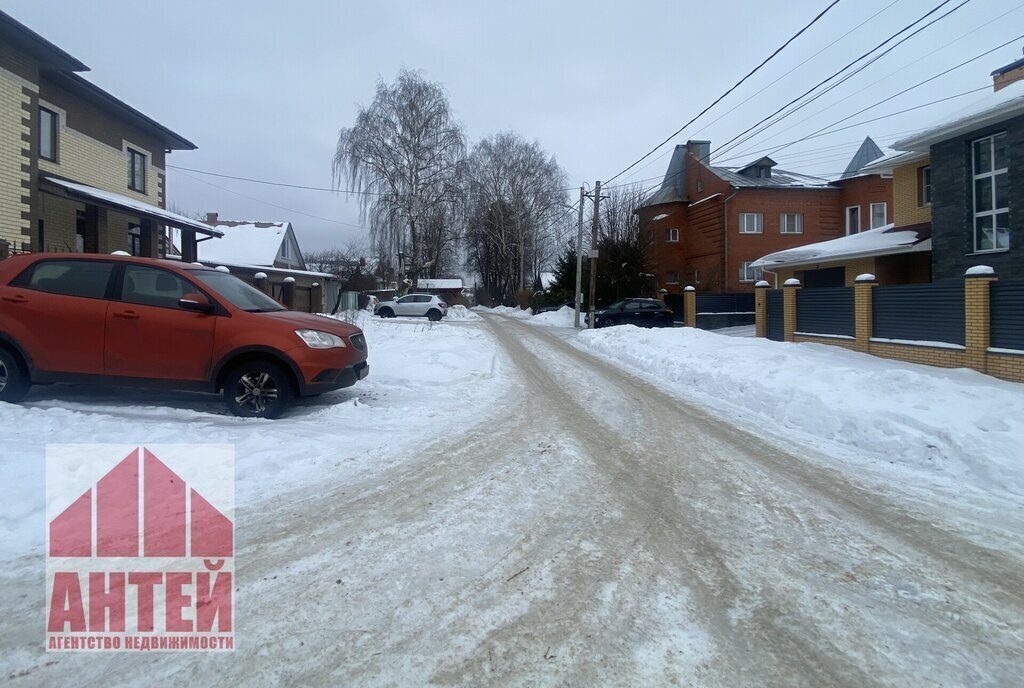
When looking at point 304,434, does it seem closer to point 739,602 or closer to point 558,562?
point 558,562

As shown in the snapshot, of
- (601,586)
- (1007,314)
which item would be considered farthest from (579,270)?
(601,586)

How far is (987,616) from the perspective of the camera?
3271 mm

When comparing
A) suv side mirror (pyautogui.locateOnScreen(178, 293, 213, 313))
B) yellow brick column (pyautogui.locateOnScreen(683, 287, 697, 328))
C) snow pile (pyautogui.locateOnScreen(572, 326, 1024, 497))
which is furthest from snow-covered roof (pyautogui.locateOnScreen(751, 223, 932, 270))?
suv side mirror (pyautogui.locateOnScreen(178, 293, 213, 313))

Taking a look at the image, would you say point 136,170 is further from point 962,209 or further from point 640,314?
point 962,209

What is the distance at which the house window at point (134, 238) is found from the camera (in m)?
21.5

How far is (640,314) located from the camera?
93.1 ft

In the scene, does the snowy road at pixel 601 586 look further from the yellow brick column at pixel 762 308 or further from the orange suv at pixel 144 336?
the yellow brick column at pixel 762 308

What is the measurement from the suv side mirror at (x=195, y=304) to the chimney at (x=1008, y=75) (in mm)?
23685

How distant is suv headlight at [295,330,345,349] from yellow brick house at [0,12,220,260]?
7.62m

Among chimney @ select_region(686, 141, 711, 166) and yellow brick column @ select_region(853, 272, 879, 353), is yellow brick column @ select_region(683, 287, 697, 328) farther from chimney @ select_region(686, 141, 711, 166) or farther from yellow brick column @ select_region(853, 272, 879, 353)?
chimney @ select_region(686, 141, 711, 166)

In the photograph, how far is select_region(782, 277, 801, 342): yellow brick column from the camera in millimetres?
17750

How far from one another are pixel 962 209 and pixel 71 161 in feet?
80.5

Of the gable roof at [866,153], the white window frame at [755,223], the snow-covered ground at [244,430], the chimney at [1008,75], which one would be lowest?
the snow-covered ground at [244,430]

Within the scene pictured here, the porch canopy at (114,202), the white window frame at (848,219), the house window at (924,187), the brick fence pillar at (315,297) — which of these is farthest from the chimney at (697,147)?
the porch canopy at (114,202)
